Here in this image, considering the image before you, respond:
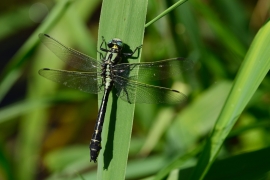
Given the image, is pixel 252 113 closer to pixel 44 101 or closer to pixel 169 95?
pixel 169 95

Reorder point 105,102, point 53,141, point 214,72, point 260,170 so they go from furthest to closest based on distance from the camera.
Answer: point 53,141 → point 214,72 → point 105,102 → point 260,170

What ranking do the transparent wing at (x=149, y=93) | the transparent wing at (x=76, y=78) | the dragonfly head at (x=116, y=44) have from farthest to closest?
the transparent wing at (x=76, y=78) < the transparent wing at (x=149, y=93) < the dragonfly head at (x=116, y=44)

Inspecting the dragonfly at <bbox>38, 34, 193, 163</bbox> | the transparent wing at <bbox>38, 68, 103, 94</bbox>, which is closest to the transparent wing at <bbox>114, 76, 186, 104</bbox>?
the dragonfly at <bbox>38, 34, 193, 163</bbox>

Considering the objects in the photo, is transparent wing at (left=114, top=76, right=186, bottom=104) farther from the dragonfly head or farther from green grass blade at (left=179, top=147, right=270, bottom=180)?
green grass blade at (left=179, top=147, right=270, bottom=180)

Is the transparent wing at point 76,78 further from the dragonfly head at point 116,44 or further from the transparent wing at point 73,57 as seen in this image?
the dragonfly head at point 116,44

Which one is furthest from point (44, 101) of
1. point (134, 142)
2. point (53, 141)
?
point (53, 141)

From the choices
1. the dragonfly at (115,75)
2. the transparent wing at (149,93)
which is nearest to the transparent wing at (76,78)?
the dragonfly at (115,75)
